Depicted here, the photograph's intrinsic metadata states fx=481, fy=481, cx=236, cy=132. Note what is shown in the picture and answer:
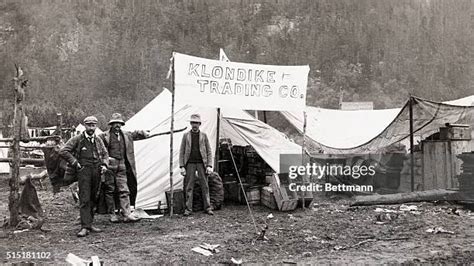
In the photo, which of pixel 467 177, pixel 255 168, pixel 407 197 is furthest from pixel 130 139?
pixel 467 177

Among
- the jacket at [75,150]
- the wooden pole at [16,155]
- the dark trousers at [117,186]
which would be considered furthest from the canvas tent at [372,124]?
→ the wooden pole at [16,155]

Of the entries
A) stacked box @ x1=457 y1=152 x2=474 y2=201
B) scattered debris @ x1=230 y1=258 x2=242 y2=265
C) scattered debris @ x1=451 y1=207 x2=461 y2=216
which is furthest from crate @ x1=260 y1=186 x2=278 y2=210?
stacked box @ x1=457 y1=152 x2=474 y2=201

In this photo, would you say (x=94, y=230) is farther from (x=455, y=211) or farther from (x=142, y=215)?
(x=455, y=211)

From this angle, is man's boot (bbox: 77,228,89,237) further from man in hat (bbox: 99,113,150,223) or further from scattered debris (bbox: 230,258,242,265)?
scattered debris (bbox: 230,258,242,265)

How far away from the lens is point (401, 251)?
620 cm

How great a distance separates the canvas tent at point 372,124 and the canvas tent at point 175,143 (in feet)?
6.23

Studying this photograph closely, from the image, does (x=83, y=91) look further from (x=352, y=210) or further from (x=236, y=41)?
(x=352, y=210)

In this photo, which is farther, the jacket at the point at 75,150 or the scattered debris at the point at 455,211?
the scattered debris at the point at 455,211

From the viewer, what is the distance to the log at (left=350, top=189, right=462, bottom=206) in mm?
9664

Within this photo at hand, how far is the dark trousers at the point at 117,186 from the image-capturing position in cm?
782

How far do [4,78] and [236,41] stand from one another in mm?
30273

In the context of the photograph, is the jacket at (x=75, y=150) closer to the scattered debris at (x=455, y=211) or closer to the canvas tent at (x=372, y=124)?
the canvas tent at (x=372, y=124)

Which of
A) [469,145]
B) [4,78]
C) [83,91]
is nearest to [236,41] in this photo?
[83,91]

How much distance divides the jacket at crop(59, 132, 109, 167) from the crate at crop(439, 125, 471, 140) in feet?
24.3
